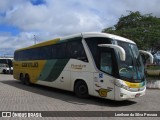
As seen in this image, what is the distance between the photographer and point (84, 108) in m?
10.3

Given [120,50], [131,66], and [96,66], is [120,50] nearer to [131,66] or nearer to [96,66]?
[131,66]

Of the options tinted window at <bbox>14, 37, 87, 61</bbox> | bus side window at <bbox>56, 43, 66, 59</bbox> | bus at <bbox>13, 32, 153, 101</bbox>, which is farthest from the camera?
bus side window at <bbox>56, 43, 66, 59</bbox>

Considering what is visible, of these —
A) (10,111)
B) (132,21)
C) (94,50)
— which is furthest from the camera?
(132,21)

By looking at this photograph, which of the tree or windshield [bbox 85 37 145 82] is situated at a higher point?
the tree

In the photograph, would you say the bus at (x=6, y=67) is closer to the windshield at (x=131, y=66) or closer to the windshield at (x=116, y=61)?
the windshield at (x=116, y=61)

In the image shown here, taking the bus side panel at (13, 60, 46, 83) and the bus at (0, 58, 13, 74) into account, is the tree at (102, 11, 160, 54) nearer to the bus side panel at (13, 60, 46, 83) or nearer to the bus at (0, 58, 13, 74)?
the bus side panel at (13, 60, 46, 83)

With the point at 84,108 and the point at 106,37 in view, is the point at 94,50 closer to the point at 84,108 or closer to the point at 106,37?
the point at 106,37

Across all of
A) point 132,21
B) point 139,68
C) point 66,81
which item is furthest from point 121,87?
point 132,21

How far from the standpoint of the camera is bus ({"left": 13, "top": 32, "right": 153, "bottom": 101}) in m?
11.0

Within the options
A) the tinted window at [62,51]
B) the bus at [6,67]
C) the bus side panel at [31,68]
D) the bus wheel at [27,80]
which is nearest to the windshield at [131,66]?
the tinted window at [62,51]

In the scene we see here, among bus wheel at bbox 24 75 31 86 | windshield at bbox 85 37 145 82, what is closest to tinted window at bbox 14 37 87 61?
windshield at bbox 85 37 145 82

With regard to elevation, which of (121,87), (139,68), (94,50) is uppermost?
(94,50)

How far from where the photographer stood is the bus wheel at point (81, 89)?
1270 cm

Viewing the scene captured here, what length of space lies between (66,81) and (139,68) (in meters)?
4.15
